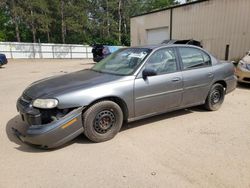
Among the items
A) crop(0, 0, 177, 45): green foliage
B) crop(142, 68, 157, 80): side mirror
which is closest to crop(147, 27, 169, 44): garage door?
crop(142, 68, 157, 80): side mirror

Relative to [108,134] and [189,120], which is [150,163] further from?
[189,120]

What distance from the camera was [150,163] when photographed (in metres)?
2.95

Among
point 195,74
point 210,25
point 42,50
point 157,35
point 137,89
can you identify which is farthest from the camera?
point 42,50

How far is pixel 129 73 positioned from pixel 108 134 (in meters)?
1.07

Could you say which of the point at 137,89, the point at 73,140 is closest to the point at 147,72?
the point at 137,89

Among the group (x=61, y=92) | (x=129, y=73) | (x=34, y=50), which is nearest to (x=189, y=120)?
(x=129, y=73)

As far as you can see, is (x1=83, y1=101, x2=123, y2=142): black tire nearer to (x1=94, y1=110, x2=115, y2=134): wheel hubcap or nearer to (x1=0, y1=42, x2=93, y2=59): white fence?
(x1=94, y1=110, x2=115, y2=134): wheel hubcap

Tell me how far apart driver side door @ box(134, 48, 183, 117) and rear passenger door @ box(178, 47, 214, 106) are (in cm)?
17

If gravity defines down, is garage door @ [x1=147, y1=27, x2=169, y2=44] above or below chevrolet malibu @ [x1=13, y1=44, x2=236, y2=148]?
above

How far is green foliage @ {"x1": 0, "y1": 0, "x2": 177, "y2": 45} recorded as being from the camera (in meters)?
33.8

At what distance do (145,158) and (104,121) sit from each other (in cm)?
90

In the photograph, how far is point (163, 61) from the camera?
13.8 feet

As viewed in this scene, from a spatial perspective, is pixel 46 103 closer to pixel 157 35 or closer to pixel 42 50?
pixel 157 35

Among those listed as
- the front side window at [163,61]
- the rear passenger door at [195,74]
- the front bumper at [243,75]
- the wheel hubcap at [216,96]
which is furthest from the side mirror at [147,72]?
the front bumper at [243,75]
